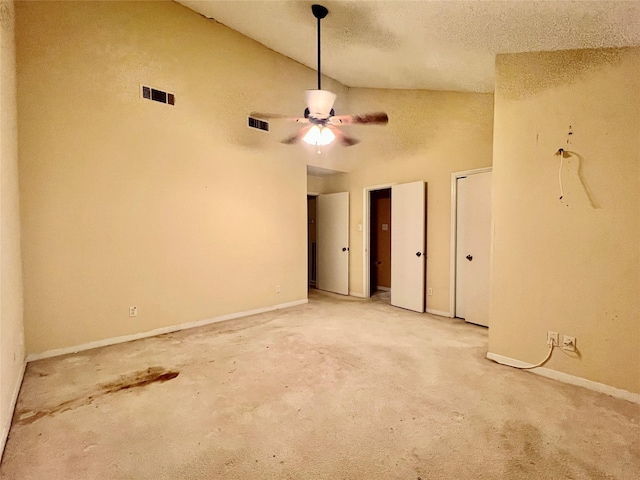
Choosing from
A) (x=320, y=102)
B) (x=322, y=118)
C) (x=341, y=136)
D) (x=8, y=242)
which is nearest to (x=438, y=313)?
(x=341, y=136)

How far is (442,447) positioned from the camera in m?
1.74

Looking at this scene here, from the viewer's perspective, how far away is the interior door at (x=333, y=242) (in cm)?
580

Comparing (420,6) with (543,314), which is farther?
(543,314)

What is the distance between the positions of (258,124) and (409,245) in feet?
9.26

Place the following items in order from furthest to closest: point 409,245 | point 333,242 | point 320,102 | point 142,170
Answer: point 333,242 → point 409,245 → point 142,170 → point 320,102

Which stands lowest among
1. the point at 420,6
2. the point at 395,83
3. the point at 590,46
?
the point at 590,46

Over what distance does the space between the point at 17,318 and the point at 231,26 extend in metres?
3.91

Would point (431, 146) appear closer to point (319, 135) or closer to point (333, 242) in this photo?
point (319, 135)

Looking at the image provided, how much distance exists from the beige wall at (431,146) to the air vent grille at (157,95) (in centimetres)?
284

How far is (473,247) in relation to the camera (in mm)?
4035

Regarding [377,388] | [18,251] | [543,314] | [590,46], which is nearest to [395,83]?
[590,46]

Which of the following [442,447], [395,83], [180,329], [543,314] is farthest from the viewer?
[395,83]

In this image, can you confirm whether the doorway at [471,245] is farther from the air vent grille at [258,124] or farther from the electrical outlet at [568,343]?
the air vent grille at [258,124]

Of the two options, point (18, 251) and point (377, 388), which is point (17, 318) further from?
point (377, 388)
